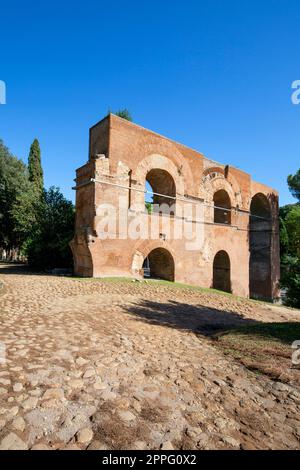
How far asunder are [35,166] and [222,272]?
21393 mm

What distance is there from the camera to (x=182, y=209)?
44.5 feet

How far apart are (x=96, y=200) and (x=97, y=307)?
18.6ft

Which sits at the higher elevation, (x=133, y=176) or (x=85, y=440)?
(x=133, y=176)

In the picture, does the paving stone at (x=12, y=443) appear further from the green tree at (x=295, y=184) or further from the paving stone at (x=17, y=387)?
the green tree at (x=295, y=184)

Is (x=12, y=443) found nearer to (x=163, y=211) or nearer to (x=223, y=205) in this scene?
(x=163, y=211)

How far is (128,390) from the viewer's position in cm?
257

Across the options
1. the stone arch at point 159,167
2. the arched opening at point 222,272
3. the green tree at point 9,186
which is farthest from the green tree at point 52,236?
the arched opening at point 222,272

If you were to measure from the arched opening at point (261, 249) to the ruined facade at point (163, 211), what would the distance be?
0.25 feet

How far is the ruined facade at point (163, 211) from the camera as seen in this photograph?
428 inches

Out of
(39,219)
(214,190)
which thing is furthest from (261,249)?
(39,219)

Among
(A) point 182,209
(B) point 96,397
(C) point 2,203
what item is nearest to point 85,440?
(B) point 96,397

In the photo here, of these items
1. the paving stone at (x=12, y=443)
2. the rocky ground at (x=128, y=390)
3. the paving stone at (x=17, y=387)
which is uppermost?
Result: the paving stone at (x=17, y=387)

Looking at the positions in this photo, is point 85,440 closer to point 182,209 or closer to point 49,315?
point 49,315

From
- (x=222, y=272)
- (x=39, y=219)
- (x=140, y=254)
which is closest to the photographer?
(x=140, y=254)
